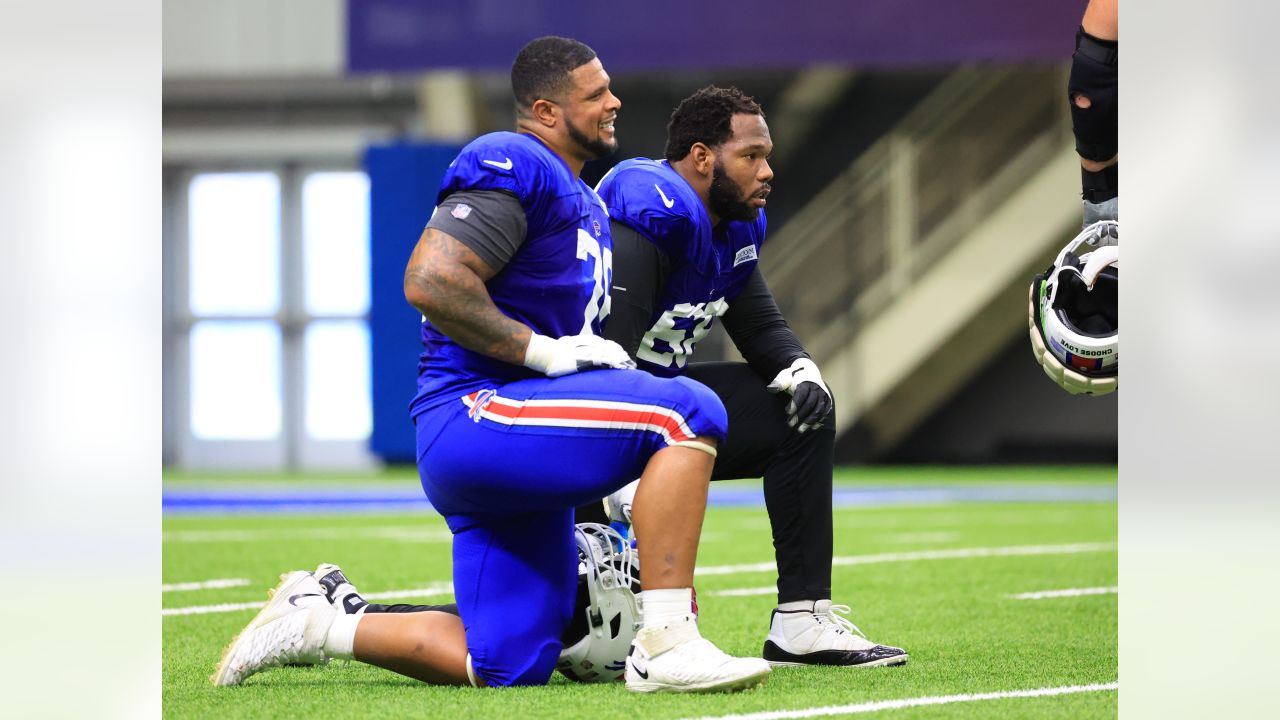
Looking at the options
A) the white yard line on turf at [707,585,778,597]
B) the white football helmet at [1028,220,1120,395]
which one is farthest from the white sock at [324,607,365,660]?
the white yard line on turf at [707,585,778,597]

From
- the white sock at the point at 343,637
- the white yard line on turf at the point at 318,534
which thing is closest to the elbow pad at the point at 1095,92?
the white sock at the point at 343,637

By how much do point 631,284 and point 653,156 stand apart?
40.5 ft

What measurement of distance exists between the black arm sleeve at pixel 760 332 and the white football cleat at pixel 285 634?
4.06 feet

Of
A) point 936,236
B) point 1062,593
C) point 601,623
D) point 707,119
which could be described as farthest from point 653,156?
point 601,623

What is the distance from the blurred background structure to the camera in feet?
39.0

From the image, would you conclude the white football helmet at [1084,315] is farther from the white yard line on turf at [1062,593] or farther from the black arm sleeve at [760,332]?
the white yard line on turf at [1062,593]

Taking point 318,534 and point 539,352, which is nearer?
point 539,352

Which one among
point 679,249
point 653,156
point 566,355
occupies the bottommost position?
point 566,355

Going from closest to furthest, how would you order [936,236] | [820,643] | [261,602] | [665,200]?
[820,643], [665,200], [261,602], [936,236]

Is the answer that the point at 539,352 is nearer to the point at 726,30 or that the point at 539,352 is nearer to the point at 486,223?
the point at 486,223

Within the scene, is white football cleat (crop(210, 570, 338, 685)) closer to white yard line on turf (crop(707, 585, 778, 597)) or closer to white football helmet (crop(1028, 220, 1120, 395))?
white football helmet (crop(1028, 220, 1120, 395))

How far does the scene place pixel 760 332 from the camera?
3977mm

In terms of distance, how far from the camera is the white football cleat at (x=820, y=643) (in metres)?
3.56
